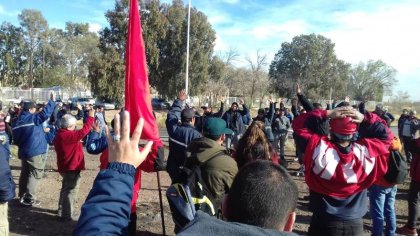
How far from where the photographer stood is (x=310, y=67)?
61688mm

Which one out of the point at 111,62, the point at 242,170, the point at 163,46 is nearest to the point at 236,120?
the point at 242,170

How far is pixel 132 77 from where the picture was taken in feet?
10.3

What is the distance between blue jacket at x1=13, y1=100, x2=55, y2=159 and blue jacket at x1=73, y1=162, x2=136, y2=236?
6.73m

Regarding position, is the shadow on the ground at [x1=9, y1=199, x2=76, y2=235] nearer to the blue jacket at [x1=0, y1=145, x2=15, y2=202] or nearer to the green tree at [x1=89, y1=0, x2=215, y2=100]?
the blue jacket at [x1=0, y1=145, x2=15, y2=202]

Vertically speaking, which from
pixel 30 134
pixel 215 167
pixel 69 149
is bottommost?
pixel 69 149

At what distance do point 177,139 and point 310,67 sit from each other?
192 feet

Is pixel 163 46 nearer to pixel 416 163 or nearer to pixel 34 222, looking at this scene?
pixel 34 222

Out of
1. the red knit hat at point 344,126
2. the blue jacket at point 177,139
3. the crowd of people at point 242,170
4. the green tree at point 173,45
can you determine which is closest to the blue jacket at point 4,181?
the crowd of people at point 242,170

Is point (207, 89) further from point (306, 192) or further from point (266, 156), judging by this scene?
point (266, 156)

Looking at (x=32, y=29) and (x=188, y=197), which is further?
(x=32, y=29)

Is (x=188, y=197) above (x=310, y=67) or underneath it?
underneath

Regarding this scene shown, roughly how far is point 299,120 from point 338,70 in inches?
2474

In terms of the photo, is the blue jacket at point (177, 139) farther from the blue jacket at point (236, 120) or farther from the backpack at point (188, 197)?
the blue jacket at point (236, 120)

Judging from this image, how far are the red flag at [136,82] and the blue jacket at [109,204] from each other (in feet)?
4.93
